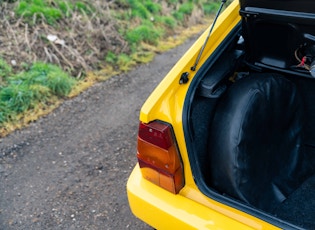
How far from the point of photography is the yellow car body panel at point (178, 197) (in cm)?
150

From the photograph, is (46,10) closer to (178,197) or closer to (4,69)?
(4,69)

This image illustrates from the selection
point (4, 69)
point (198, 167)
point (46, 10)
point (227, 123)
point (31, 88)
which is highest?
point (227, 123)

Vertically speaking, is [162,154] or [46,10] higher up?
[162,154]

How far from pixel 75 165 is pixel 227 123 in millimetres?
1943

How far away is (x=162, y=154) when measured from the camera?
5.38 feet

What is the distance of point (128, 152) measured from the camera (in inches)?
133

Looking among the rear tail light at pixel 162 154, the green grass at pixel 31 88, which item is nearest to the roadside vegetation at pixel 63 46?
the green grass at pixel 31 88

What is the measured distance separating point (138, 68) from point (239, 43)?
3.22m

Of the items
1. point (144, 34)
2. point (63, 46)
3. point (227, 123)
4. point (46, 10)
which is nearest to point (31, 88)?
point (63, 46)

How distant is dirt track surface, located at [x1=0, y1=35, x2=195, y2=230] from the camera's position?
2754mm

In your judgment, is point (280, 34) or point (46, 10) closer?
point (280, 34)

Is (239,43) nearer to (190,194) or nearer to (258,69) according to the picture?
(258,69)

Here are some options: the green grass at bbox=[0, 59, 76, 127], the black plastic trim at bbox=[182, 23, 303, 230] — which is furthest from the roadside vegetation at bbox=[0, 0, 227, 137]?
the black plastic trim at bbox=[182, 23, 303, 230]

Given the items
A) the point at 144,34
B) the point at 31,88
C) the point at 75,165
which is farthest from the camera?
the point at 144,34
